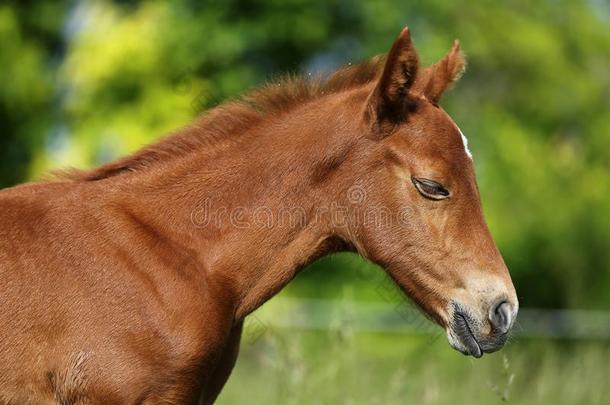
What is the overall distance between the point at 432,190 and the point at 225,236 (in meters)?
0.94

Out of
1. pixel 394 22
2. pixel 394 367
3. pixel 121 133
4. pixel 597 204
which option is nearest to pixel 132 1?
pixel 121 133

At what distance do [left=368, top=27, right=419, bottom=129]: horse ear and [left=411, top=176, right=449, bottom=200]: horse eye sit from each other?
0.34 meters

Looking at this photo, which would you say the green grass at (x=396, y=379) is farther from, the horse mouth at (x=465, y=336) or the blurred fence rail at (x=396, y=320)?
the blurred fence rail at (x=396, y=320)

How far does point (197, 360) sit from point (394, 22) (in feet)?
47.4

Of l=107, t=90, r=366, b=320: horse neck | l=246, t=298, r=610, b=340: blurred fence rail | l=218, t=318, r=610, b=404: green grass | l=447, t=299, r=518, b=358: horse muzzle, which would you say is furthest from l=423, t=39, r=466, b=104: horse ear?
l=246, t=298, r=610, b=340: blurred fence rail

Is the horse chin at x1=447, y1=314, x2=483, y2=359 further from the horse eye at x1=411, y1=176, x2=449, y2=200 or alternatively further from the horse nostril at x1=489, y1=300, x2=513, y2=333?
the horse eye at x1=411, y1=176, x2=449, y2=200

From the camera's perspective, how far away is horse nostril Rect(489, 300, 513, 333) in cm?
400

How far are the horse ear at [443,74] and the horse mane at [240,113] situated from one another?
26 centimetres

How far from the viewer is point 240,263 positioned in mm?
4180

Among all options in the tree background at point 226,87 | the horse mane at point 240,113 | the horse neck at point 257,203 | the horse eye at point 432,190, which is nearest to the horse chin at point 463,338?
the horse eye at point 432,190

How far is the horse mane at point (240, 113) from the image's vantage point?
435cm

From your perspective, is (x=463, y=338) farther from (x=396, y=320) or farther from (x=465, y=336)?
(x=396, y=320)

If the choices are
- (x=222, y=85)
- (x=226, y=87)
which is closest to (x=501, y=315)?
(x=226, y=87)

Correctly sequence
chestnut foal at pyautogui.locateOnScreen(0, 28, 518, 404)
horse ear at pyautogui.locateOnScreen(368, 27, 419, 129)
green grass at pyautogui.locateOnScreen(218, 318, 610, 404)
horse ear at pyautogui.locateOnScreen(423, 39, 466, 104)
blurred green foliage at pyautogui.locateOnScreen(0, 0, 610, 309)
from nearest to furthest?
chestnut foal at pyautogui.locateOnScreen(0, 28, 518, 404) < horse ear at pyautogui.locateOnScreen(368, 27, 419, 129) < horse ear at pyautogui.locateOnScreen(423, 39, 466, 104) < green grass at pyautogui.locateOnScreen(218, 318, 610, 404) < blurred green foliage at pyautogui.locateOnScreen(0, 0, 610, 309)
